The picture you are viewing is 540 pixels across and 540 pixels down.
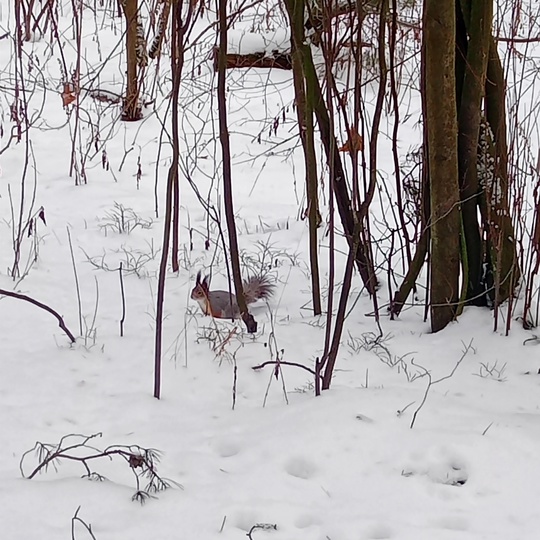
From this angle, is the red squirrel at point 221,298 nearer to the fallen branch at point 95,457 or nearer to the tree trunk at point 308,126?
the tree trunk at point 308,126

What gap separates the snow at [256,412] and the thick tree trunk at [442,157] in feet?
0.55

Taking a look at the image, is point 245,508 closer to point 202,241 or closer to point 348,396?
point 348,396

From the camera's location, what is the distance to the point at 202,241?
4.36 metres

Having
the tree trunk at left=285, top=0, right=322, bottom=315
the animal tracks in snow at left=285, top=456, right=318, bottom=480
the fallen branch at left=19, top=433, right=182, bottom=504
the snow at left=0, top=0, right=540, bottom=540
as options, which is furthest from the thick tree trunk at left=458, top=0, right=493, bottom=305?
the fallen branch at left=19, top=433, right=182, bottom=504

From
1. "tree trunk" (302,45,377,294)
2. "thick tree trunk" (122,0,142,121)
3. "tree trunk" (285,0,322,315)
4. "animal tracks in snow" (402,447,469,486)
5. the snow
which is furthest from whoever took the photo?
"thick tree trunk" (122,0,142,121)

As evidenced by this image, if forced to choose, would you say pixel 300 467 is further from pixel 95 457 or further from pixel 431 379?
pixel 431 379

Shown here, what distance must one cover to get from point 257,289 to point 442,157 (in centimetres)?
102

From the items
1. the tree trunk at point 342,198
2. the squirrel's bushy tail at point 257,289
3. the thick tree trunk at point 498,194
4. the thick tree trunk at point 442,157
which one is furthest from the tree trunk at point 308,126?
the thick tree trunk at point 498,194

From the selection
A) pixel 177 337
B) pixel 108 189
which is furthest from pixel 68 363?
pixel 108 189

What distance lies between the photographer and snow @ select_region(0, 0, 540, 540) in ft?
6.59

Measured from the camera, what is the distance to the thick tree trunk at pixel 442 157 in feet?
9.49

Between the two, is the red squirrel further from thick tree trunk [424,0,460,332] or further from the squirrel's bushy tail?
thick tree trunk [424,0,460,332]

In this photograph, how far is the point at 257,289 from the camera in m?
3.49

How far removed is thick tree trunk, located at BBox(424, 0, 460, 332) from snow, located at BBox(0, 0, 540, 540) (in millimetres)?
168
